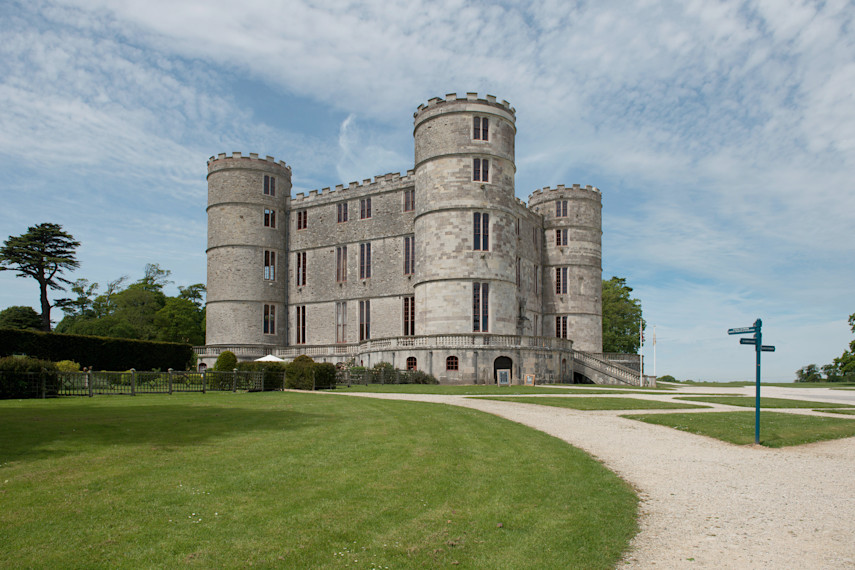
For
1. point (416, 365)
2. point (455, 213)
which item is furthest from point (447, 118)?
point (416, 365)

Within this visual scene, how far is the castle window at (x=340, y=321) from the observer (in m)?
51.0

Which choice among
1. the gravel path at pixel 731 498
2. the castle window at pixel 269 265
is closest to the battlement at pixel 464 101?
the castle window at pixel 269 265

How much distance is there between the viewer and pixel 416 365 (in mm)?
40812

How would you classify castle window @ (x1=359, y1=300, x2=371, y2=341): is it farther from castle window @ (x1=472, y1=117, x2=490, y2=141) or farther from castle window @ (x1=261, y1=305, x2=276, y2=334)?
castle window @ (x1=472, y1=117, x2=490, y2=141)

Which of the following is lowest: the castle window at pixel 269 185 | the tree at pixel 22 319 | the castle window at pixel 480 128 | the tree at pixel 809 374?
the tree at pixel 809 374

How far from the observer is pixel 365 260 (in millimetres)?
50344

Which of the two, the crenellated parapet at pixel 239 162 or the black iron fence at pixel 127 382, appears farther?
the crenellated parapet at pixel 239 162

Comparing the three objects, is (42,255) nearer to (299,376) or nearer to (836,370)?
(299,376)

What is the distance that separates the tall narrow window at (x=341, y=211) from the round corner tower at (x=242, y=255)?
19.5 feet

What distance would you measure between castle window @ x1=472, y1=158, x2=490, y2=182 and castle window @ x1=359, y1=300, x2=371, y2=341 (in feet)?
45.1

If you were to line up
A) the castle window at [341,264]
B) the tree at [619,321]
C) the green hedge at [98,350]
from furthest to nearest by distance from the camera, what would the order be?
the tree at [619,321], the castle window at [341,264], the green hedge at [98,350]


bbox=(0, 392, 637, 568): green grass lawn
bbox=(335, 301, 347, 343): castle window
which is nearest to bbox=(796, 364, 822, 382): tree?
bbox=(335, 301, 347, 343): castle window

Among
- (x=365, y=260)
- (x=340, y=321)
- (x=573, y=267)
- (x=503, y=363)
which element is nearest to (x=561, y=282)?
(x=573, y=267)

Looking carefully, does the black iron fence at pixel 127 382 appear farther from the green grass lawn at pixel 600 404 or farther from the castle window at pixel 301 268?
the castle window at pixel 301 268
